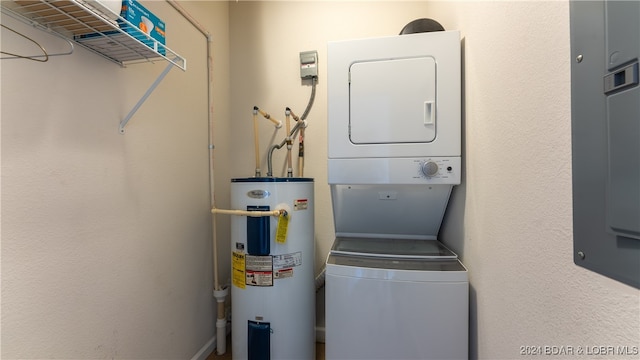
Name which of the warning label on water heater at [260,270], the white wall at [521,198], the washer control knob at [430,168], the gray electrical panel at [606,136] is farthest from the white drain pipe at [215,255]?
the gray electrical panel at [606,136]

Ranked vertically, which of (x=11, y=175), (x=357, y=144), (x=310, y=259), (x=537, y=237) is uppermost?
(x=357, y=144)

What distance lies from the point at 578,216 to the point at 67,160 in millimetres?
1524

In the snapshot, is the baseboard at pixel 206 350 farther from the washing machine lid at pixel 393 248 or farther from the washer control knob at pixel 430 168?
the washer control knob at pixel 430 168

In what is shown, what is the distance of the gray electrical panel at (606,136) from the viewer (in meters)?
0.41

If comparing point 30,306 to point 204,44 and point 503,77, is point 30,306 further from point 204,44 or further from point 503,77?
point 503,77

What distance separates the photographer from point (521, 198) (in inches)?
28.4

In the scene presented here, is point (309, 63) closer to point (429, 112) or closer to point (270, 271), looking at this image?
point (429, 112)

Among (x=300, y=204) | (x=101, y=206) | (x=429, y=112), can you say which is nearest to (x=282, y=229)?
(x=300, y=204)

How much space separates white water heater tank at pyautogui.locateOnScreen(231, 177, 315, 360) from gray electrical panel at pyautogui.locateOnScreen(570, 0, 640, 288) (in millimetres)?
1114

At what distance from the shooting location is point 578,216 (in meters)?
0.52

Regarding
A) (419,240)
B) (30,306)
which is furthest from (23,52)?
(419,240)

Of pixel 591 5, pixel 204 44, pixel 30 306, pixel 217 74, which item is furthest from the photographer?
pixel 217 74

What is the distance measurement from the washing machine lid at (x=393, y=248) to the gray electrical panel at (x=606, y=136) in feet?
2.34

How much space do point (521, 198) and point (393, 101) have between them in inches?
26.9
